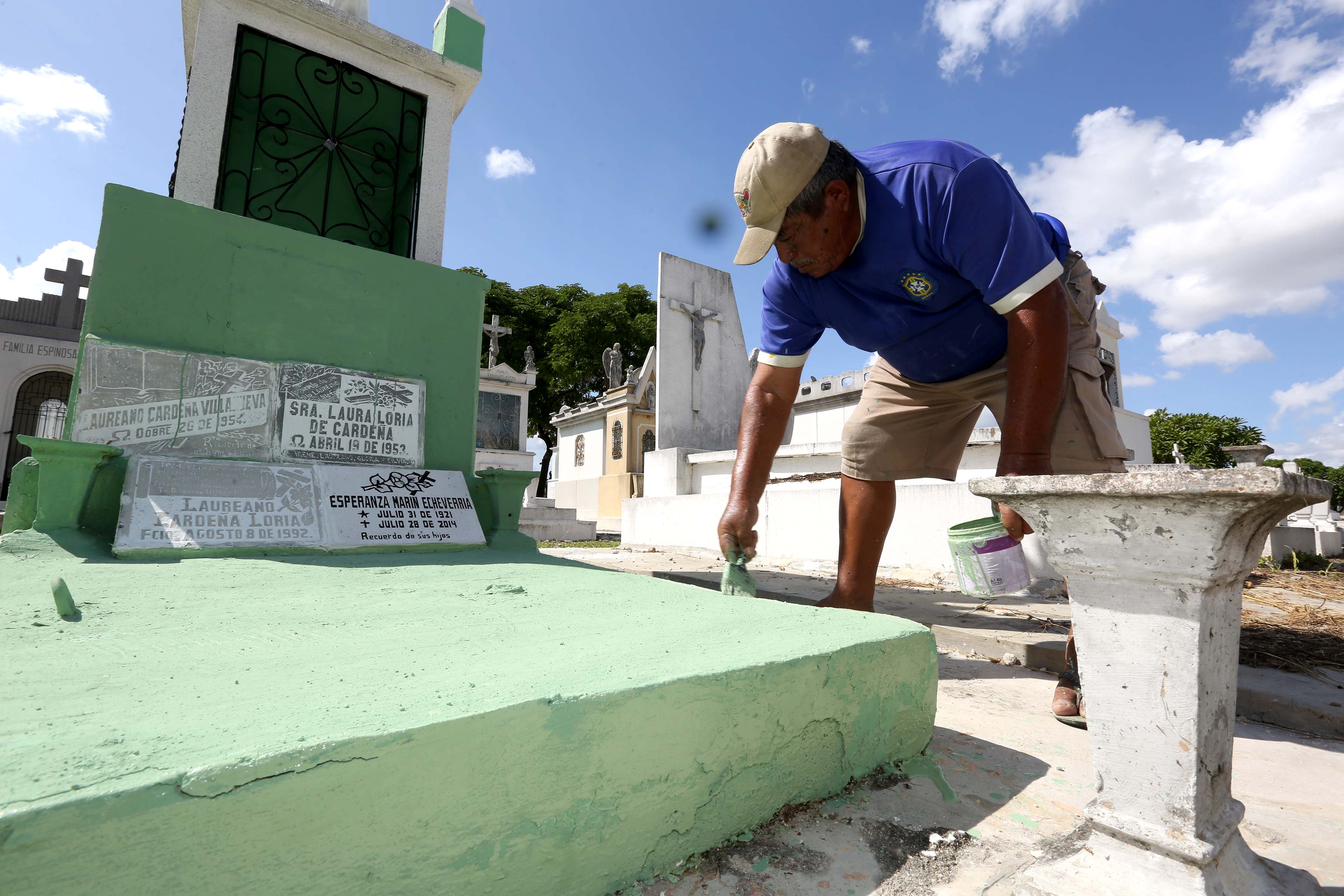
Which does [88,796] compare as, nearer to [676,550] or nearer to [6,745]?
[6,745]

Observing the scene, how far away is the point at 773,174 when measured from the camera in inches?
75.6

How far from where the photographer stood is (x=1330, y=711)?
1.92 metres

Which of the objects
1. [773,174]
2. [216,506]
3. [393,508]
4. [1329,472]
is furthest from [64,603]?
[1329,472]

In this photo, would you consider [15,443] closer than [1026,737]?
No

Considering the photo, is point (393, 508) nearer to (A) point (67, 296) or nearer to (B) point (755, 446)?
(B) point (755, 446)

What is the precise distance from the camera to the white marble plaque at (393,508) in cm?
290

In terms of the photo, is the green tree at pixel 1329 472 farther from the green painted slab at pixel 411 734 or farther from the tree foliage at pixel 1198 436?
the green painted slab at pixel 411 734

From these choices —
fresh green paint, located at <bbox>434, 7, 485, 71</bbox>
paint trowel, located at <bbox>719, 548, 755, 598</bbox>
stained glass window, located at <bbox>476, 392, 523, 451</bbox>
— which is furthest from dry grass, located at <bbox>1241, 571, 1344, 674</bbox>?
stained glass window, located at <bbox>476, 392, 523, 451</bbox>

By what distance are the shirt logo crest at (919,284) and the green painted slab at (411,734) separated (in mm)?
1056

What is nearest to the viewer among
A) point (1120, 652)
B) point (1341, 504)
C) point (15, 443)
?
point (1120, 652)

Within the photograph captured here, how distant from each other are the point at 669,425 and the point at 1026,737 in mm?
7604

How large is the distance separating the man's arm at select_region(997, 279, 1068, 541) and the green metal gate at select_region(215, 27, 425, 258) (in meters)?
3.70

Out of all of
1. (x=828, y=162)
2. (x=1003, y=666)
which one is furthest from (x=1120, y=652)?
(x=1003, y=666)

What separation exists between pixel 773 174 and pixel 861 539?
1365 mm
